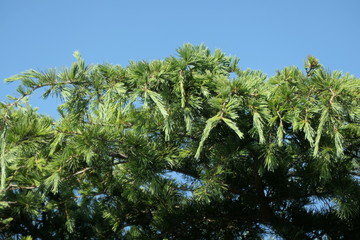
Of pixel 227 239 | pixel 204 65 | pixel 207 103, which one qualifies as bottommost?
pixel 227 239

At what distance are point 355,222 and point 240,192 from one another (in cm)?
70

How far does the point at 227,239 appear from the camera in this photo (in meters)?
2.91

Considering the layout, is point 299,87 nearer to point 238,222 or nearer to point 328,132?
point 328,132

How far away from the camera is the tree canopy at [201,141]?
1.94 m

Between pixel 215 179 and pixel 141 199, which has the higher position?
pixel 141 199

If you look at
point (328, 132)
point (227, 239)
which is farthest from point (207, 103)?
point (227, 239)

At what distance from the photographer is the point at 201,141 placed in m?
1.90

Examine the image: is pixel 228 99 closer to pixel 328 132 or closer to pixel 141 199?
pixel 328 132

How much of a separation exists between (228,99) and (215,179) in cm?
46

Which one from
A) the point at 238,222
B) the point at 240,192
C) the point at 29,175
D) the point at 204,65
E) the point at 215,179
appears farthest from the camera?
the point at 238,222

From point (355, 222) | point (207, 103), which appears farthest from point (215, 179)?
point (355, 222)

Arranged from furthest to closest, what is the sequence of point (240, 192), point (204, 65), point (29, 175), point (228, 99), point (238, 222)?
point (238, 222), point (240, 192), point (29, 175), point (204, 65), point (228, 99)

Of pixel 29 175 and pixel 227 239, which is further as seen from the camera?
pixel 227 239

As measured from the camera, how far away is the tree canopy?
1.94 m
